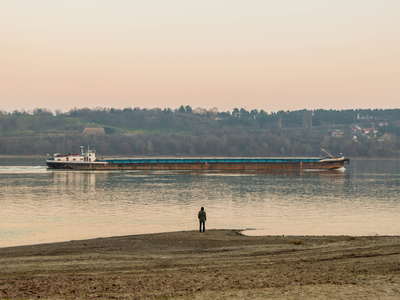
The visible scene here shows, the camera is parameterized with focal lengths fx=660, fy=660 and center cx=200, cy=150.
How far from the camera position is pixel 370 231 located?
49281 mm

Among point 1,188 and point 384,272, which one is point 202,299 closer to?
point 384,272

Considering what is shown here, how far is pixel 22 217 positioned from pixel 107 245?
23863 millimetres

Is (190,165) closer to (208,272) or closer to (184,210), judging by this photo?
(184,210)

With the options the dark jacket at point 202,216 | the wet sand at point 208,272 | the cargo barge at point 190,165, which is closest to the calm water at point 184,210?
the dark jacket at point 202,216

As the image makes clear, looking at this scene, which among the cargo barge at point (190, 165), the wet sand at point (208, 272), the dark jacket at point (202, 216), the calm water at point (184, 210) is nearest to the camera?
the wet sand at point (208, 272)

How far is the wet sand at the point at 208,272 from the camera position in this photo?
20.1 meters

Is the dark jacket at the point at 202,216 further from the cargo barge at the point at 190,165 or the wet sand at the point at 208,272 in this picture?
the cargo barge at the point at 190,165

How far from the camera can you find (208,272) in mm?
23922

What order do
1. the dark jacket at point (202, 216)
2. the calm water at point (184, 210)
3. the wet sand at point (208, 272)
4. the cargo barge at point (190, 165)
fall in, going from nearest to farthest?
the wet sand at point (208, 272) → the dark jacket at point (202, 216) → the calm water at point (184, 210) → the cargo barge at point (190, 165)

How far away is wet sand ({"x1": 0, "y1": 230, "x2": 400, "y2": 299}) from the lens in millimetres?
20078

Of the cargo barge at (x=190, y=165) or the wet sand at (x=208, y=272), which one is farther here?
the cargo barge at (x=190, y=165)

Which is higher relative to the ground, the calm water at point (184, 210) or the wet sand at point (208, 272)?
the wet sand at point (208, 272)

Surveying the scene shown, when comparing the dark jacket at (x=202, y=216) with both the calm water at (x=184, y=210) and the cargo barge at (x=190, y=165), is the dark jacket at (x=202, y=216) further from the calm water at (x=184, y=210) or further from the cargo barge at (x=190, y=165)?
the cargo barge at (x=190, y=165)

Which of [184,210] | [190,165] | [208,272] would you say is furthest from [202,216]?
[190,165]
